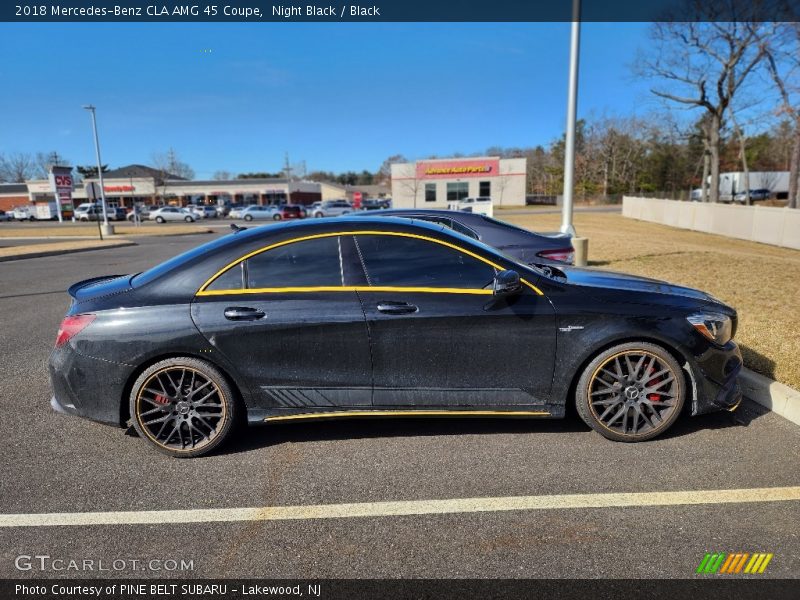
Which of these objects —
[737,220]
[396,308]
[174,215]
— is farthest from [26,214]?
[396,308]

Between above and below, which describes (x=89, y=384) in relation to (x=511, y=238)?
below

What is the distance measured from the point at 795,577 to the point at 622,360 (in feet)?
4.93

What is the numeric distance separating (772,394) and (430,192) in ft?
210

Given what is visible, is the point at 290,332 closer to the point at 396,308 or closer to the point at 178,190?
the point at 396,308

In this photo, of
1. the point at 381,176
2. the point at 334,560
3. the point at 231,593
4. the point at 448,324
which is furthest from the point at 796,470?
the point at 381,176

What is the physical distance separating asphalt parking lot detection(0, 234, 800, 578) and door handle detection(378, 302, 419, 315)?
0.96 meters

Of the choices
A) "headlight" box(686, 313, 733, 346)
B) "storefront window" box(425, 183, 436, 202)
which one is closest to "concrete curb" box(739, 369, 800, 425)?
"headlight" box(686, 313, 733, 346)

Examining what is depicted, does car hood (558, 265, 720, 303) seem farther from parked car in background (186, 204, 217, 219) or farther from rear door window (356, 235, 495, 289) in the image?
parked car in background (186, 204, 217, 219)

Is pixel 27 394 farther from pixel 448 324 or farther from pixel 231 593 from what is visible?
pixel 448 324

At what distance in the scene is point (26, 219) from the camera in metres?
59.7

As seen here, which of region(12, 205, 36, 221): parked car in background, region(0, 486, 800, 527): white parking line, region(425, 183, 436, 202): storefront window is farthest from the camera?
region(425, 183, 436, 202): storefront window

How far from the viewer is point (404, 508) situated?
290cm

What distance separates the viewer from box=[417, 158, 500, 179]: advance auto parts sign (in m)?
64.6

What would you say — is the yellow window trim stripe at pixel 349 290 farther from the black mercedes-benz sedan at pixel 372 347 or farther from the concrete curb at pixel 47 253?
the concrete curb at pixel 47 253
